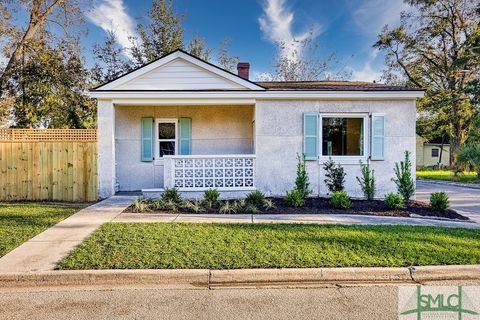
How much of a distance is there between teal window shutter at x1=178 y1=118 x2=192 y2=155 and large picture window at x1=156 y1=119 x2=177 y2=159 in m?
0.28

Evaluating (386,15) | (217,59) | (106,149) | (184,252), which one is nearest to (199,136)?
(106,149)

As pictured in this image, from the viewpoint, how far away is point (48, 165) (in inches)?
340

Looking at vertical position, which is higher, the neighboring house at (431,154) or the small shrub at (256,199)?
the neighboring house at (431,154)

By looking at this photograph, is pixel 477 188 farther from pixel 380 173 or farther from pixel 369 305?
pixel 369 305

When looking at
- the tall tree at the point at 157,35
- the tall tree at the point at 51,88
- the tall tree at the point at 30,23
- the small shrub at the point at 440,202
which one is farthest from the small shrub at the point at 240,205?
the tall tree at the point at 157,35

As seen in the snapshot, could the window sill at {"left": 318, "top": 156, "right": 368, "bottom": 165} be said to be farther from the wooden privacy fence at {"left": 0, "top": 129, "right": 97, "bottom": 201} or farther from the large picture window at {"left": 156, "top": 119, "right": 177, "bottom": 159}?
the wooden privacy fence at {"left": 0, "top": 129, "right": 97, "bottom": 201}

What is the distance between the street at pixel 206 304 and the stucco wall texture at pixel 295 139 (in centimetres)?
572

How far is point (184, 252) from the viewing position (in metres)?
4.27

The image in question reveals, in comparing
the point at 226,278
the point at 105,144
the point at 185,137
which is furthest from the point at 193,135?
the point at 226,278

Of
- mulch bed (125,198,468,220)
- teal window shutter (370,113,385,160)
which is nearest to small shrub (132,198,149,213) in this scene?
mulch bed (125,198,468,220)

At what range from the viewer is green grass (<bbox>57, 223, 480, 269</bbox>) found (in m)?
3.90

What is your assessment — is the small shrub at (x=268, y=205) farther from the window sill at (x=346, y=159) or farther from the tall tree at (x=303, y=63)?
the tall tree at (x=303, y=63)

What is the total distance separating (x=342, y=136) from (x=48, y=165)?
30.5 ft

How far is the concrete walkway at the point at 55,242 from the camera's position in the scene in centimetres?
389
